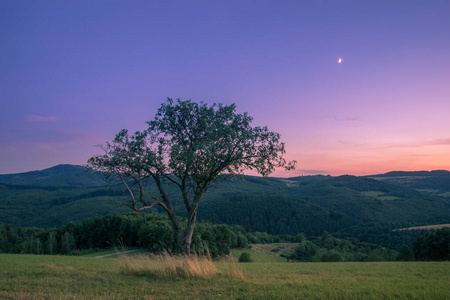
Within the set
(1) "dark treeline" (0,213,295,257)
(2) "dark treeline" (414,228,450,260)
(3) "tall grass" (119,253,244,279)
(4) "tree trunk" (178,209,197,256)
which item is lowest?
(1) "dark treeline" (0,213,295,257)

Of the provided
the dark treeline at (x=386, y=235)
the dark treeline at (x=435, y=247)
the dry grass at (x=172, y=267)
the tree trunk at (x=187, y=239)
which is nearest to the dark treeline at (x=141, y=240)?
the dark treeline at (x=435, y=247)

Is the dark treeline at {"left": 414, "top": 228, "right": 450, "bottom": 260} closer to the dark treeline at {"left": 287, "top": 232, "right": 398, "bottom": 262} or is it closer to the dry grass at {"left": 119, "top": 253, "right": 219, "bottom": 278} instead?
the dark treeline at {"left": 287, "top": 232, "right": 398, "bottom": 262}

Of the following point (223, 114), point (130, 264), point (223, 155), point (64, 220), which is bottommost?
point (64, 220)

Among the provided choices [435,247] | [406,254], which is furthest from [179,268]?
[406,254]

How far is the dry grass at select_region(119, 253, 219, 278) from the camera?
10514 millimetres

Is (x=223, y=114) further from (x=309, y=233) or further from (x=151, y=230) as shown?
(x=309, y=233)

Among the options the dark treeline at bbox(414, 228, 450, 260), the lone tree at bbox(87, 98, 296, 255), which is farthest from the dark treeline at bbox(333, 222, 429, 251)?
the lone tree at bbox(87, 98, 296, 255)

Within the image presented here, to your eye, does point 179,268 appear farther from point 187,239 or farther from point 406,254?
point 406,254

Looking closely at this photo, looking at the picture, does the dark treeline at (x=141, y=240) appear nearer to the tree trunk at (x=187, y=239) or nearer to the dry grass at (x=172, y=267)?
the tree trunk at (x=187, y=239)

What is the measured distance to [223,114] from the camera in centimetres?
1394

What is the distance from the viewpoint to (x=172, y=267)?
35.5ft

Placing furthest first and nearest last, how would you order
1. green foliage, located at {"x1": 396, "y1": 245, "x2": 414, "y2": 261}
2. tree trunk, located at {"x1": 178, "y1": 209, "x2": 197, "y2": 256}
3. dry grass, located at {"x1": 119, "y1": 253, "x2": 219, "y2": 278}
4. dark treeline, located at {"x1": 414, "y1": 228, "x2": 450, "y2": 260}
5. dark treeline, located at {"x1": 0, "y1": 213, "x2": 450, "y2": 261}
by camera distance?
dark treeline, located at {"x1": 0, "y1": 213, "x2": 450, "y2": 261}
green foliage, located at {"x1": 396, "y1": 245, "x2": 414, "y2": 261}
dark treeline, located at {"x1": 414, "y1": 228, "x2": 450, "y2": 260}
tree trunk, located at {"x1": 178, "y1": 209, "x2": 197, "y2": 256}
dry grass, located at {"x1": 119, "y1": 253, "x2": 219, "y2": 278}

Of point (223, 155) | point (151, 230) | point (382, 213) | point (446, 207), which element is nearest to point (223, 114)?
point (223, 155)

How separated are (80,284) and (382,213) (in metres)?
213
